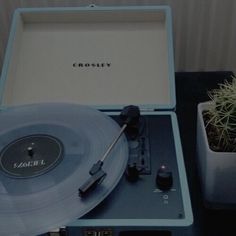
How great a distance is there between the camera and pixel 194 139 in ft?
3.24

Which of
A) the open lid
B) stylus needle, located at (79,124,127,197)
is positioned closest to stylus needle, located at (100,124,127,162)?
stylus needle, located at (79,124,127,197)

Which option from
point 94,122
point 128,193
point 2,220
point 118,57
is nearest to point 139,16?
point 118,57

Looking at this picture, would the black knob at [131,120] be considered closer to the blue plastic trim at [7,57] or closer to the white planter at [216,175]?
the white planter at [216,175]

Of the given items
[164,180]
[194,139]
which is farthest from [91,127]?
[194,139]

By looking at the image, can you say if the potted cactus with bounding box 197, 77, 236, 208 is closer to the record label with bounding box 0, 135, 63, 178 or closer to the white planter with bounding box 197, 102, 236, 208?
the white planter with bounding box 197, 102, 236, 208

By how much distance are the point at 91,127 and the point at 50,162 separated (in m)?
0.12

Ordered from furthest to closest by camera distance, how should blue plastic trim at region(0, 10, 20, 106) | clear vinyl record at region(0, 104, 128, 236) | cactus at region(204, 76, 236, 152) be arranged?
1. blue plastic trim at region(0, 10, 20, 106)
2. cactus at region(204, 76, 236, 152)
3. clear vinyl record at region(0, 104, 128, 236)

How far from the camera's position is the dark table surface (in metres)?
0.78

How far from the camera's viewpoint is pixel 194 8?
46.9 inches

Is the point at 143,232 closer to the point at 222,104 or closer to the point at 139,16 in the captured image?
the point at 222,104

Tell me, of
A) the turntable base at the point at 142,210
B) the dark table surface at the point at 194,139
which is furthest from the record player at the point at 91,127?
the dark table surface at the point at 194,139

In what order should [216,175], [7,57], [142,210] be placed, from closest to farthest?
[142,210] < [216,175] < [7,57]

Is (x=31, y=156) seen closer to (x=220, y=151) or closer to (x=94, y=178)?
(x=94, y=178)

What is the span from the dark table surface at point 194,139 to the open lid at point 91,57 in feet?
0.40
